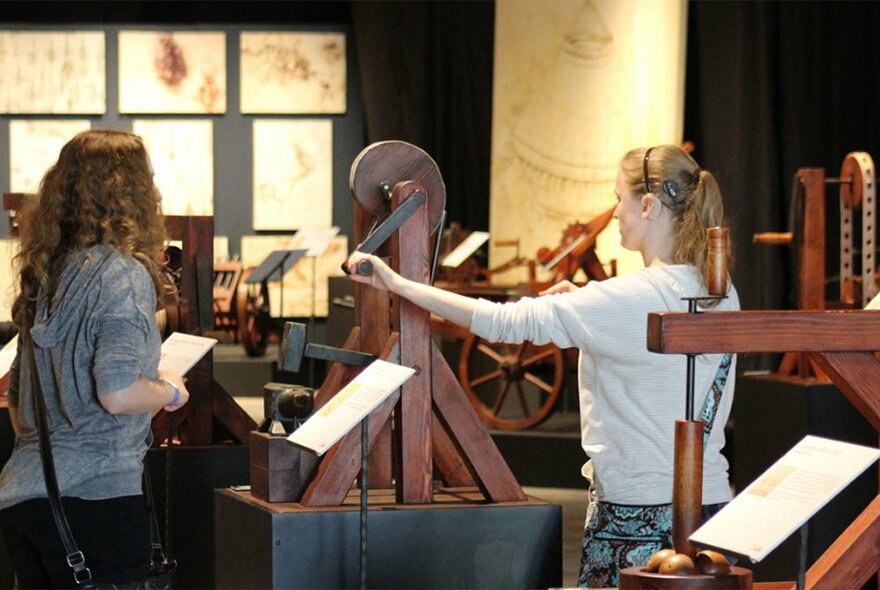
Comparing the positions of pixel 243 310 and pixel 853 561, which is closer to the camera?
pixel 853 561

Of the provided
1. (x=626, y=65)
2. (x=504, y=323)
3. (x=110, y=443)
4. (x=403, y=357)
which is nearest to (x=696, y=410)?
(x=504, y=323)

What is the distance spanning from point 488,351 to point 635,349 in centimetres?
572

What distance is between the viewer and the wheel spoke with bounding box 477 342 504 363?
28.1ft

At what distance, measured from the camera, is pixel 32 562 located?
9.29 ft

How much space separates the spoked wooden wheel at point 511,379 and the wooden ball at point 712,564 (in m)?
5.89

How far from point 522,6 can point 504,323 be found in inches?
294

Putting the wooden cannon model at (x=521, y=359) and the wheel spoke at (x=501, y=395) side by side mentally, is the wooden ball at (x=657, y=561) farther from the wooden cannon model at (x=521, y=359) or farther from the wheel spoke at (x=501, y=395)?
the wheel spoke at (x=501, y=395)

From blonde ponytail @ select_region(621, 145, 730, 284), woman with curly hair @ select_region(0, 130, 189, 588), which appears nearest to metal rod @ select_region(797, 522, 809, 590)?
blonde ponytail @ select_region(621, 145, 730, 284)

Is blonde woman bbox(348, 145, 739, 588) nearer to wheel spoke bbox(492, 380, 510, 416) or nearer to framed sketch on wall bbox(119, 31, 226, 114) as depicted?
wheel spoke bbox(492, 380, 510, 416)

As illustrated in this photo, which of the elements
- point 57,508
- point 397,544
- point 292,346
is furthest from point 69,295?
point 397,544

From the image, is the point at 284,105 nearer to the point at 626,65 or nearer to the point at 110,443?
the point at 626,65

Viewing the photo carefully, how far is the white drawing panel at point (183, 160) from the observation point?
Result: 12.0 metres

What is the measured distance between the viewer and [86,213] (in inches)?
112

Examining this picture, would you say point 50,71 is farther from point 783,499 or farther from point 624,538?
point 783,499
